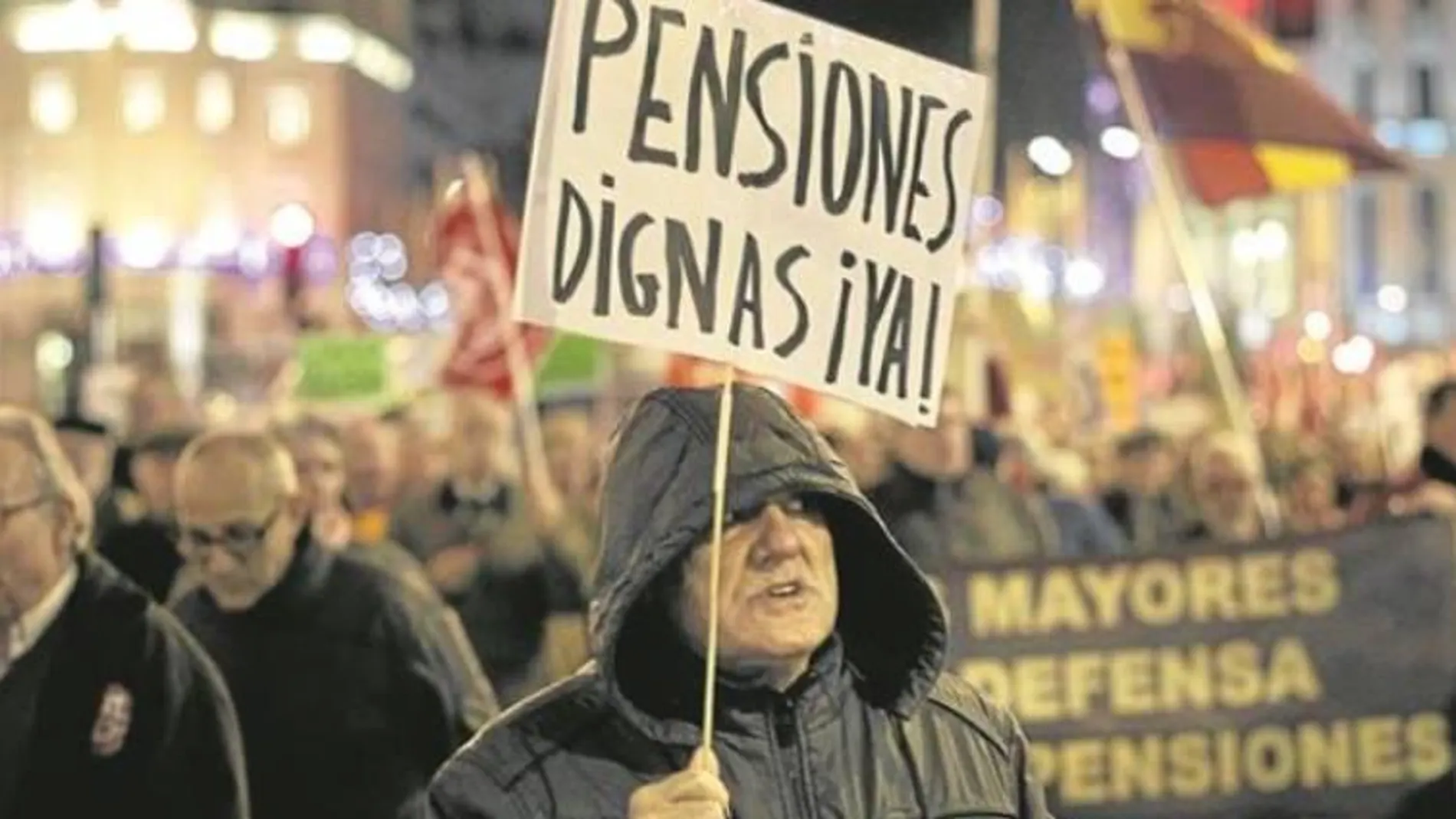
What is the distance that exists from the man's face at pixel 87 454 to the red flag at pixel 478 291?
5.24 metres

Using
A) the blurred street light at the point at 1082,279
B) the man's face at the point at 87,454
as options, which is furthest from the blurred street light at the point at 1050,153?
the blurred street light at the point at 1082,279

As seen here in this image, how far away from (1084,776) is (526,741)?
17.8ft

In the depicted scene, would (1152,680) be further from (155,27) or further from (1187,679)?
(155,27)

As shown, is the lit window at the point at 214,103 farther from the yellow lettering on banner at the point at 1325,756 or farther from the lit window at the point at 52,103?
the yellow lettering on banner at the point at 1325,756

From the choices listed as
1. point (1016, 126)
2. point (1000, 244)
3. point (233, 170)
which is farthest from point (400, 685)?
point (233, 170)

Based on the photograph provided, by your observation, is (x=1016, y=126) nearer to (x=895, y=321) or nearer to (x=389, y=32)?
(x=895, y=321)

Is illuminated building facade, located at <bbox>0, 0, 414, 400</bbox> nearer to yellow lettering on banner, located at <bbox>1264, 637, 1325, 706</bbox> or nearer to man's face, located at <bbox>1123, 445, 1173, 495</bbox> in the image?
man's face, located at <bbox>1123, 445, 1173, 495</bbox>

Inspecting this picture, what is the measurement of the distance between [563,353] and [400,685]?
37.1ft

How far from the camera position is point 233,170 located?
91.9 m

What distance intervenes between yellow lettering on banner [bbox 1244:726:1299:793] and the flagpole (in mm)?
3634

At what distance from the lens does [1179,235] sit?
12.7 meters

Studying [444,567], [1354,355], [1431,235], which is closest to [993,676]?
[444,567]

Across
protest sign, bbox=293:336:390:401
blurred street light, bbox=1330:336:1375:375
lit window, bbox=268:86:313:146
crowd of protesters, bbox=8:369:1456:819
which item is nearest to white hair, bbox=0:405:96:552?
crowd of protesters, bbox=8:369:1456:819

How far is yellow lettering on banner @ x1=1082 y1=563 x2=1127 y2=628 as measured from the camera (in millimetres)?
9055
